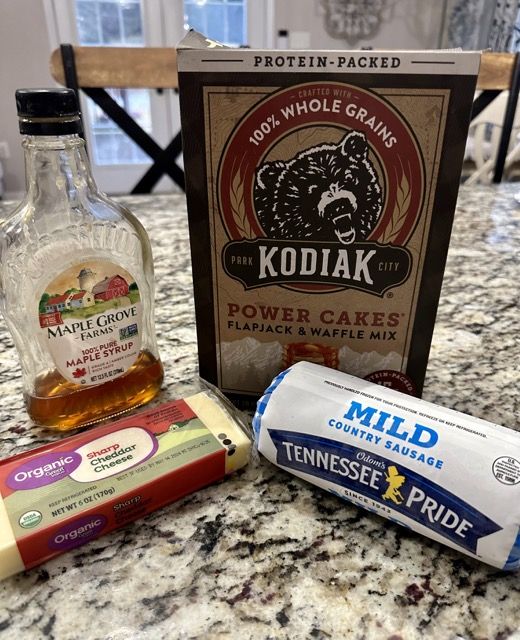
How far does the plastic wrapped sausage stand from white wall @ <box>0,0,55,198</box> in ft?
9.66

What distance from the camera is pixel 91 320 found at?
1.45ft

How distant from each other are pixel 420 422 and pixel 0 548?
285 mm

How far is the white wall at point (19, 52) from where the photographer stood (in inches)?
116

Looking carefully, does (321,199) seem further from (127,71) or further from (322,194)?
(127,71)

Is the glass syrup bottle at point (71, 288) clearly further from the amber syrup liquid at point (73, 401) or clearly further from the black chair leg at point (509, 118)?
the black chair leg at point (509, 118)

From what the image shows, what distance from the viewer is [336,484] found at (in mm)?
385

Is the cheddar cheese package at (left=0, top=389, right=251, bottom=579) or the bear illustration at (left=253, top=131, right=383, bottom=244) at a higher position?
the bear illustration at (left=253, top=131, right=383, bottom=244)

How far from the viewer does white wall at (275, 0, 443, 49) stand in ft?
10.5

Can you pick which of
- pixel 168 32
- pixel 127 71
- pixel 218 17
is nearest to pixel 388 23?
pixel 218 17

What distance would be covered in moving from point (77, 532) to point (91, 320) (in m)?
0.17

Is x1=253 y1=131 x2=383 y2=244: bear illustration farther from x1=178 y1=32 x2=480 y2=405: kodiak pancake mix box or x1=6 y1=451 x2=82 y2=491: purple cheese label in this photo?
x1=6 y1=451 x2=82 y2=491: purple cheese label

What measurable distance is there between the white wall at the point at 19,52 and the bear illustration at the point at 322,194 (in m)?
2.88

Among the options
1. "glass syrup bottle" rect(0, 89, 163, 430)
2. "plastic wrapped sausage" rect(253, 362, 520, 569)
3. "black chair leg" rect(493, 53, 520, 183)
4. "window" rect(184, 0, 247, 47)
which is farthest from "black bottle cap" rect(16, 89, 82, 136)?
"window" rect(184, 0, 247, 47)

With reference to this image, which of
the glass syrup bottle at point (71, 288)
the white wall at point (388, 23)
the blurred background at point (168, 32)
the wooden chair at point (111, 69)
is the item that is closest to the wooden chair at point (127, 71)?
the wooden chair at point (111, 69)
